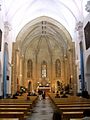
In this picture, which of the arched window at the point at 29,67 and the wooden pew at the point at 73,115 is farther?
the arched window at the point at 29,67

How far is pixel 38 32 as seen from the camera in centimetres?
3875

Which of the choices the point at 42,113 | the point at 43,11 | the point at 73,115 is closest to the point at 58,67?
the point at 43,11

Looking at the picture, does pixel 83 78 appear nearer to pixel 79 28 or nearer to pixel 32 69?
pixel 79 28

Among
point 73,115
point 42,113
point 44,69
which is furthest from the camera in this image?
point 44,69

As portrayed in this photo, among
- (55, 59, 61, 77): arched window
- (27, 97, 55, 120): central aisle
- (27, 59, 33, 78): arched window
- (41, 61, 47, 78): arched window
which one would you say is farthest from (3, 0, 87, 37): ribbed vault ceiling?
(41, 61, 47, 78): arched window

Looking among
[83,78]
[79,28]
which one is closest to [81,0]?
[79,28]

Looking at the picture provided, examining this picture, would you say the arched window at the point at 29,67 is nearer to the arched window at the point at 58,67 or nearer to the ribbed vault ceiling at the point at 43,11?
the arched window at the point at 58,67

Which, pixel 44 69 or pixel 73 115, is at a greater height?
pixel 44 69

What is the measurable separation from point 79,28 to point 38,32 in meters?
16.4

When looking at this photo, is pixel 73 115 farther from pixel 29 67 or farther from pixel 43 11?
pixel 29 67

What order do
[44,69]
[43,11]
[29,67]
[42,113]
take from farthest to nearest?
1. [44,69]
2. [29,67]
3. [43,11]
4. [42,113]

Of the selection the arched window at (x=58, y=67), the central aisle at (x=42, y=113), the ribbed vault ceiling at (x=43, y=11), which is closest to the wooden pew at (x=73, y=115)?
the central aisle at (x=42, y=113)

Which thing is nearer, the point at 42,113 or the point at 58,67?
the point at 42,113

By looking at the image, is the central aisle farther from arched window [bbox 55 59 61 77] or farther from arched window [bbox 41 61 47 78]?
arched window [bbox 41 61 47 78]
